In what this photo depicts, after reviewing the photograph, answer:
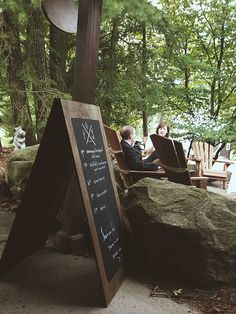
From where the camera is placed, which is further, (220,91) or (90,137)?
(220,91)

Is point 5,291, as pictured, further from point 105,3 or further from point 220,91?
point 220,91

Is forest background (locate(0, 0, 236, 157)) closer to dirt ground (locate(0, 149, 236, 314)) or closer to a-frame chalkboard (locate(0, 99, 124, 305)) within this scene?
a-frame chalkboard (locate(0, 99, 124, 305))

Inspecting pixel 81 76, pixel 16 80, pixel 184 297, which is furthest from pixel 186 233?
pixel 16 80

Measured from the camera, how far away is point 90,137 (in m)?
2.79

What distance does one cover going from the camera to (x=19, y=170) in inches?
176

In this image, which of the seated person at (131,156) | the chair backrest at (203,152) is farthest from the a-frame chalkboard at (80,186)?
the chair backrest at (203,152)

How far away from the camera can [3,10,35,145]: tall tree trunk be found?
268 inches

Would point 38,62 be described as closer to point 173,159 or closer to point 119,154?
point 119,154

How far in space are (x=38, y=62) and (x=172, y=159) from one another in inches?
178

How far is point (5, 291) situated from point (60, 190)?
867 mm

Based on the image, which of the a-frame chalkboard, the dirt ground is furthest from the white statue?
the dirt ground

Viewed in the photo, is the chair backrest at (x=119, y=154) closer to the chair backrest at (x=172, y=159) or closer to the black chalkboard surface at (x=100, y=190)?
the chair backrest at (x=172, y=159)

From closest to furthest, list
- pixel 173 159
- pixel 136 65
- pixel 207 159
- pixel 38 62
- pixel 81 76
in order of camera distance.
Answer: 1. pixel 81 76
2. pixel 173 159
3. pixel 38 62
4. pixel 207 159
5. pixel 136 65

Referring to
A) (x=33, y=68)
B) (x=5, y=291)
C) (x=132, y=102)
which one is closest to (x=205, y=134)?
(x=132, y=102)
